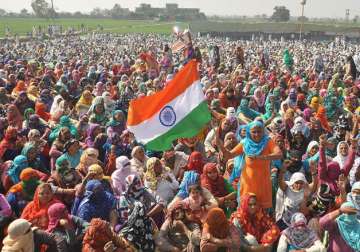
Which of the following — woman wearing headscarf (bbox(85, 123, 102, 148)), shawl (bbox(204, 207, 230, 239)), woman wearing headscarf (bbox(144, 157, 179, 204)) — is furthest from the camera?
woman wearing headscarf (bbox(85, 123, 102, 148))

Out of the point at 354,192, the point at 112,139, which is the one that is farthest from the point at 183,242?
the point at 112,139

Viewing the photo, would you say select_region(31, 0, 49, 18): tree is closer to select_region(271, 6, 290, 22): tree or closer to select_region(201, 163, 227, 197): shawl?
select_region(271, 6, 290, 22): tree

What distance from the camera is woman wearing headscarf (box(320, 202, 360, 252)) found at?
13.5 feet

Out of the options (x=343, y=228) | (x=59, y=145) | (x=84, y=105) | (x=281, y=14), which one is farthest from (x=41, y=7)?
(x=343, y=228)

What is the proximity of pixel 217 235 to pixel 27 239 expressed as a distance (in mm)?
1447

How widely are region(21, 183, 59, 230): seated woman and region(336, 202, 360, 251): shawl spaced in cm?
246

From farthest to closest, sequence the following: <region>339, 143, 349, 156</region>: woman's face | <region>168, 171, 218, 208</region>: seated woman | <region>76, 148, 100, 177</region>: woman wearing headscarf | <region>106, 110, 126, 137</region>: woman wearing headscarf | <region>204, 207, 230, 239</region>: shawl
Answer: <region>106, 110, 126, 137</region>: woman wearing headscarf, <region>339, 143, 349, 156</region>: woman's face, <region>76, 148, 100, 177</region>: woman wearing headscarf, <region>168, 171, 218, 208</region>: seated woman, <region>204, 207, 230, 239</region>: shawl

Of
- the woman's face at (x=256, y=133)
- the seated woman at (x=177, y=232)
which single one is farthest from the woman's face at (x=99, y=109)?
the seated woman at (x=177, y=232)

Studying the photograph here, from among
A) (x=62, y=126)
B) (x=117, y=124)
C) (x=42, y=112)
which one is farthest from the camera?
(x=42, y=112)

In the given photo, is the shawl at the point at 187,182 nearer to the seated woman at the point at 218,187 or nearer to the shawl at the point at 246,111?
the seated woman at the point at 218,187

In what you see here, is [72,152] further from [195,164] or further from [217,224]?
[217,224]

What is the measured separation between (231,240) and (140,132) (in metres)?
2.35

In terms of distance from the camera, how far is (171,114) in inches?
233

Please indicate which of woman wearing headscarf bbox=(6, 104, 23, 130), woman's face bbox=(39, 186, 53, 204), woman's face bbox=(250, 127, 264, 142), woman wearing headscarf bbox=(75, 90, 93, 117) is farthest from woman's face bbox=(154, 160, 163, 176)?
woman wearing headscarf bbox=(75, 90, 93, 117)
